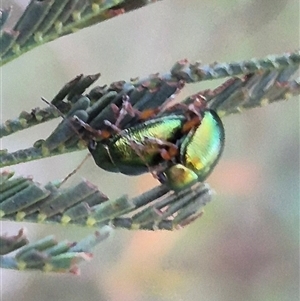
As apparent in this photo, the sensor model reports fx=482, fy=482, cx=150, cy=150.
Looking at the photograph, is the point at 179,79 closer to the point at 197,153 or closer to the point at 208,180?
the point at 197,153

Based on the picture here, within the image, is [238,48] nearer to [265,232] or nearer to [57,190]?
[265,232]

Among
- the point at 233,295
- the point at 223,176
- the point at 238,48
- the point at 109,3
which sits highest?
the point at 109,3

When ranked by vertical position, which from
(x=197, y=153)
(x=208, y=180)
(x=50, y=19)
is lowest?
(x=208, y=180)

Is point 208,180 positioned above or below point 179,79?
below

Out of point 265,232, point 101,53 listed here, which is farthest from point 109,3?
point 265,232

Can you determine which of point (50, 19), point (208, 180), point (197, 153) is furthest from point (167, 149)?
point (208, 180)

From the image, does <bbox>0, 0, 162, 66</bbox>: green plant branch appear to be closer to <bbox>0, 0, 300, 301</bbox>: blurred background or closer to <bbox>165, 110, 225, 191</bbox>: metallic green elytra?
<bbox>165, 110, 225, 191</bbox>: metallic green elytra
